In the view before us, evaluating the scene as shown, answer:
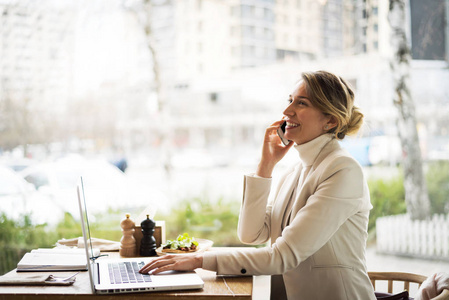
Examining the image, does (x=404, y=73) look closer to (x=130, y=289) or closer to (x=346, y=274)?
(x=346, y=274)

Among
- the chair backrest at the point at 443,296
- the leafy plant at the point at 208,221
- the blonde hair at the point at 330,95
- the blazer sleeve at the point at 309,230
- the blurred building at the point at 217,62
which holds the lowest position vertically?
the leafy plant at the point at 208,221

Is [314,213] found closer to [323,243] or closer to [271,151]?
[323,243]

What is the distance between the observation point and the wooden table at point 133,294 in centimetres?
156

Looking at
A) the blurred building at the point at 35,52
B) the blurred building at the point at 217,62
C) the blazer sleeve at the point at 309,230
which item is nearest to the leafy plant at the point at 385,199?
the blurred building at the point at 217,62

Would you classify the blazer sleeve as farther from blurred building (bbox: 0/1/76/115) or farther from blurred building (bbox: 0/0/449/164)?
blurred building (bbox: 0/1/76/115)

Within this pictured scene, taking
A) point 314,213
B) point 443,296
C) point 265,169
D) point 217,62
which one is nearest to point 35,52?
point 217,62

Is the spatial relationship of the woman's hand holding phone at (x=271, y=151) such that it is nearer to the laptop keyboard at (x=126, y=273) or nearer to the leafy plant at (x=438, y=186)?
the laptop keyboard at (x=126, y=273)

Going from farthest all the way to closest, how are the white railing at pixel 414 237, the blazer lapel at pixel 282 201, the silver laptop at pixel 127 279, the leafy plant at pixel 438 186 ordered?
the leafy plant at pixel 438 186 → the white railing at pixel 414 237 → the blazer lapel at pixel 282 201 → the silver laptop at pixel 127 279

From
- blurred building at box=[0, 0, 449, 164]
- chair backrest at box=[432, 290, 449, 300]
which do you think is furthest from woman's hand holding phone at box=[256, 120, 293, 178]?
blurred building at box=[0, 0, 449, 164]

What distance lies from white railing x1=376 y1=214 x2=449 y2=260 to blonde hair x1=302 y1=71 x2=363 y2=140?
389 centimetres

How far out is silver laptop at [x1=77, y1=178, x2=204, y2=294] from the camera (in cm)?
156

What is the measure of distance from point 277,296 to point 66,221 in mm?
3590

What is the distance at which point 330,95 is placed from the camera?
72.9 inches

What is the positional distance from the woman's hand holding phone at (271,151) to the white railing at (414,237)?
3762 mm
